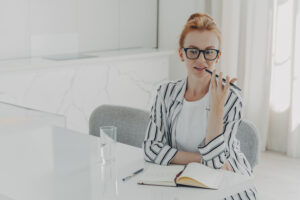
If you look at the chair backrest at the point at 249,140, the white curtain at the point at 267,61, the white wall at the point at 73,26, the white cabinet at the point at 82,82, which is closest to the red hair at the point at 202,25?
the chair backrest at the point at 249,140

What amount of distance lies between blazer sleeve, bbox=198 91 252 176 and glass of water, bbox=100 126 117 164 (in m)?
0.33

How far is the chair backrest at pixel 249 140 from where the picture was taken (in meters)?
2.17

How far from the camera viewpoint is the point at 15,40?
149 inches

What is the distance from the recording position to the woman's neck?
81.3 inches

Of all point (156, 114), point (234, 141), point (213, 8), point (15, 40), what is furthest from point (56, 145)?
point (213, 8)

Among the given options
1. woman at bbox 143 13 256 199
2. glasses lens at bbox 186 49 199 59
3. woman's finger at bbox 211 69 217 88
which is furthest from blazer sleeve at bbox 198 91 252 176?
glasses lens at bbox 186 49 199 59

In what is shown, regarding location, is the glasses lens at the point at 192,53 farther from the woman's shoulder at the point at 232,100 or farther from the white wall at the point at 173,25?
the white wall at the point at 173,25

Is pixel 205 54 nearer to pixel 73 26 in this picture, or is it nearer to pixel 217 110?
pixel 217 110

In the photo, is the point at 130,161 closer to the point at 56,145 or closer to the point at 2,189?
the point at 56,145

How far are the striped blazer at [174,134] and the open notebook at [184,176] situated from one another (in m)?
0.11

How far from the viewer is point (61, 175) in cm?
173

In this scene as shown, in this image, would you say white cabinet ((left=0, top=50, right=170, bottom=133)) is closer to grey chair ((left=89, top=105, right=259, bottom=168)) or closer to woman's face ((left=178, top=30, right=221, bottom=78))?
grey chair ((left=89, top=105, right=259, bottom=168))

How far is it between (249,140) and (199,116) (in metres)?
0.27

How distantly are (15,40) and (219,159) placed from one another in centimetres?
230
